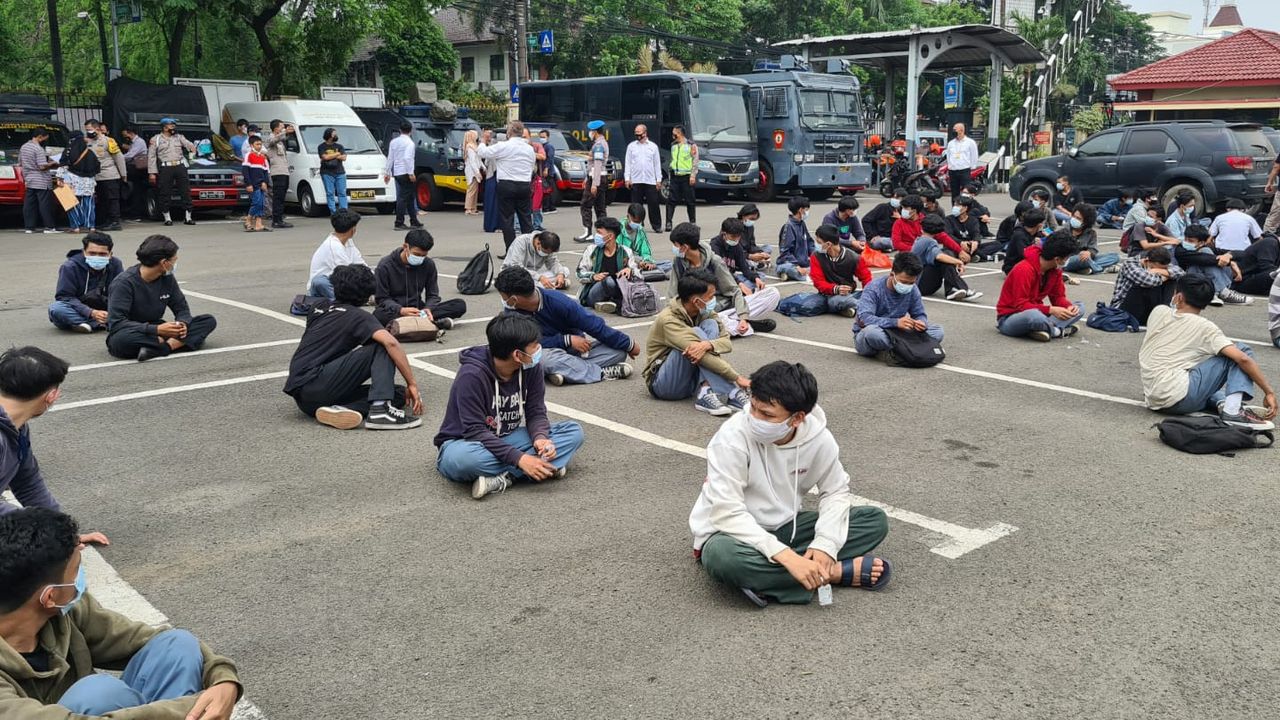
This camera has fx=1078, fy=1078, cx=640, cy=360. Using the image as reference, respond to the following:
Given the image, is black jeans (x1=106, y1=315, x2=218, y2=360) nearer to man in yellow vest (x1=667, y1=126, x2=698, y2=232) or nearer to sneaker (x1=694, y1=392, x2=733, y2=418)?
sneaker (x1=694, y1=392, x2=733, y2=418)

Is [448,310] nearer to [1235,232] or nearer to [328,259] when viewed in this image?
[328,259]

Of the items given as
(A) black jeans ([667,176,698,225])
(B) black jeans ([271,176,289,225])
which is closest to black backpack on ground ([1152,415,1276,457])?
(A) black jeans ([667,176,698,225])

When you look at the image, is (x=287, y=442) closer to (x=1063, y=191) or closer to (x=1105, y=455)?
(x=1105, y=455)

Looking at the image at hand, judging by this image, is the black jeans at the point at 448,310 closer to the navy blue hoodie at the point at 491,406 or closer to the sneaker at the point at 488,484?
the navy blue hoodie at the point at 491,406

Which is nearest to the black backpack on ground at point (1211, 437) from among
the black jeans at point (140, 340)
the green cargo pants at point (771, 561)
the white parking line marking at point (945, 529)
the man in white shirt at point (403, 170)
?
the white parking line marking at point (945, 529)

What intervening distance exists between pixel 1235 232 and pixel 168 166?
56.9 feet

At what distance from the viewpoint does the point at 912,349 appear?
888cm

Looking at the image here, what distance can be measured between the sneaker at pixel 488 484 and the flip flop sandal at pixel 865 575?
2.02 meters

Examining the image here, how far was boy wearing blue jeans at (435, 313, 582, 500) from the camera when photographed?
5.55 m

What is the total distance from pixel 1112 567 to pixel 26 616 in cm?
418

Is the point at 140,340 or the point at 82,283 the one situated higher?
the point at 82,283

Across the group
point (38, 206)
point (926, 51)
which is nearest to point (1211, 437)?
point (38, 206)

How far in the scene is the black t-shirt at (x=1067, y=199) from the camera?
60.1ft

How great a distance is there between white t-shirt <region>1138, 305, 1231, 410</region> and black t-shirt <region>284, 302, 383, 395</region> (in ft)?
17.0
